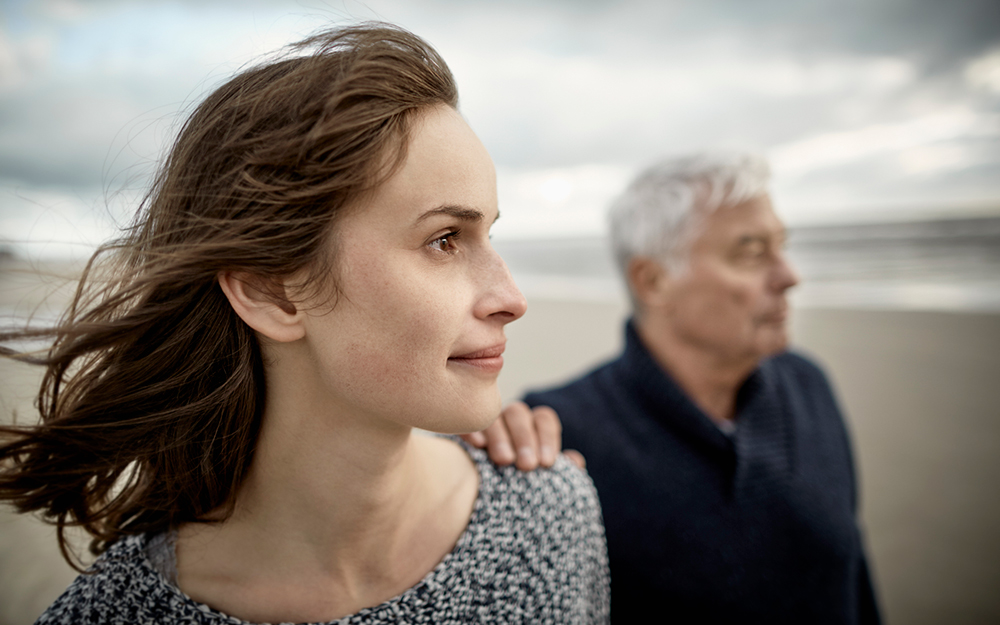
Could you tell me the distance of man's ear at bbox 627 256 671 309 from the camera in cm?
285

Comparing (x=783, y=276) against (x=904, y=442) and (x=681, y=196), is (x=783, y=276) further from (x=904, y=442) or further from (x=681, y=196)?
(x=904, y=442)

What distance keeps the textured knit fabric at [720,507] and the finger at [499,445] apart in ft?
2.39

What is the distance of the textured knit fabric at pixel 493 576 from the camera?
1.36 metres

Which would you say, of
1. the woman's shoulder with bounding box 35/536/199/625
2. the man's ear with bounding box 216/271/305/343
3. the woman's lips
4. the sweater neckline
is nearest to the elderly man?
the sweater neckline

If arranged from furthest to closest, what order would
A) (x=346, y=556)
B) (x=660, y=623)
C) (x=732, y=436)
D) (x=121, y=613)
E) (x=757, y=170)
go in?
(x=757, y=170)
(x=732, y=436)
(x=660, y=623)
(x=346, y=556)
(x=121, y=613)

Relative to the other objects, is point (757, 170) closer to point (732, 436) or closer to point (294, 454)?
point (732, 436)

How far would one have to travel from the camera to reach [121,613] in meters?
1.35

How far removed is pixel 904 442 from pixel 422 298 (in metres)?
5.49

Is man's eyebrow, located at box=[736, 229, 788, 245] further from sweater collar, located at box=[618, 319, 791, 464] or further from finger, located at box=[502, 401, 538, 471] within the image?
finger, located at box=[502, 401, 538, 471]

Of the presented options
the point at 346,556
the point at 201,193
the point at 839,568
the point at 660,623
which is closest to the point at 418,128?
the point at 201,193

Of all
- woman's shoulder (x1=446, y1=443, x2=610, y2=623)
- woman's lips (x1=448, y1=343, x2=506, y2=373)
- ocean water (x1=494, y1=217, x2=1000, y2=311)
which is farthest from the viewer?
ocean water (x1=494, y1=217, x2=1000, y2=311)

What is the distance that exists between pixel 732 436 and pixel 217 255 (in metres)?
2.19

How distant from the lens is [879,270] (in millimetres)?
12805

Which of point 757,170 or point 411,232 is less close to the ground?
point 757,170
